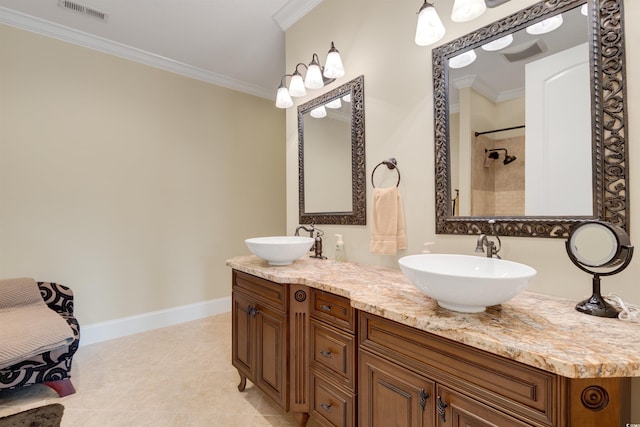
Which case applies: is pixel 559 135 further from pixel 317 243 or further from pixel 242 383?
pixel 242 383

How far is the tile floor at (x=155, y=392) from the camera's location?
1.71 meters

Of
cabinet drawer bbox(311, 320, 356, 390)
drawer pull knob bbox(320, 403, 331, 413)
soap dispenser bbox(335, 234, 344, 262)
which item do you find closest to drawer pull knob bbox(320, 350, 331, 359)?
cabinet drawer bbox(311, 320, 356, 390)

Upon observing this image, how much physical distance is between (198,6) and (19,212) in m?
2.10

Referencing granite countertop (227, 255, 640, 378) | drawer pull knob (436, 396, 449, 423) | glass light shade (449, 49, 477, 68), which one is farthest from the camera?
glass light shade (449, 49, 477, 68)

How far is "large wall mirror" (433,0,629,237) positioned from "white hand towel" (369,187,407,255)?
22 centimetres

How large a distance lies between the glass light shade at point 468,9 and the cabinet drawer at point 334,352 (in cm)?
139

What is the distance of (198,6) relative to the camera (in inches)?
87.4

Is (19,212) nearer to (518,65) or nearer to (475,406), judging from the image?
(475,406)

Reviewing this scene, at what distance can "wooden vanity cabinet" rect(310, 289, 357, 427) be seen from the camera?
1234 millimetres

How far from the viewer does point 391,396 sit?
1068 millimetres

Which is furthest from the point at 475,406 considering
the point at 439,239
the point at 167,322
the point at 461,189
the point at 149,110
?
the point at 149,110

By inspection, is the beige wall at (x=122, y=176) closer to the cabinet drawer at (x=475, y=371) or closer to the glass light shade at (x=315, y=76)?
the glass light shade at (x=315, y=76)

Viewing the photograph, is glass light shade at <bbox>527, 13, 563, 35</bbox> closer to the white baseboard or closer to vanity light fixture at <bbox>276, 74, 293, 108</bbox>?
vanity light fixture at <bbox>276, 74, 293, 108</bbox>

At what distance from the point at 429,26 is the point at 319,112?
3.18 feet
